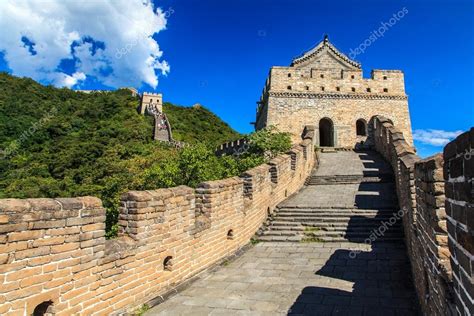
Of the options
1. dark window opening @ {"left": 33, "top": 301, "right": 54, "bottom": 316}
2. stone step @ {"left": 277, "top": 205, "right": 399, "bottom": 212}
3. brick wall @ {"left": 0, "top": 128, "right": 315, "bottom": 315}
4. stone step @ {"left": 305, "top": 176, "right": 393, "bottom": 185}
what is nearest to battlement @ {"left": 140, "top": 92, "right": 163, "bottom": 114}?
stone step @ {"left": 305, "top": 176, "right": 393, "bottom": 185}

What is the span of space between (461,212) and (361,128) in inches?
999

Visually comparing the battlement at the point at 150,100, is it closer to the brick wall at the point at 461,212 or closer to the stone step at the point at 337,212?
the stone step at the point at 337,212

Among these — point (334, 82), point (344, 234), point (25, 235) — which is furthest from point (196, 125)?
point (25, 235)

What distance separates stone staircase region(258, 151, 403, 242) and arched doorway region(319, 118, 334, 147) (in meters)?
10.4

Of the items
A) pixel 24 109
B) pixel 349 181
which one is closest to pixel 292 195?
pixel 349 181

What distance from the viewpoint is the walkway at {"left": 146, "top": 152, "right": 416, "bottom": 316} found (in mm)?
5234

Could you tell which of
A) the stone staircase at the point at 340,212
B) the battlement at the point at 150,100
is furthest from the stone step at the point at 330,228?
the battlement at the point at 150,100

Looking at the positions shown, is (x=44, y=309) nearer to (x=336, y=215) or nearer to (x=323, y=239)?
(x=323, y=239)

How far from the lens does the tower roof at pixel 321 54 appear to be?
33844 mm

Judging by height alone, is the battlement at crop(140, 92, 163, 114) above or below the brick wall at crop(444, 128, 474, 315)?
above

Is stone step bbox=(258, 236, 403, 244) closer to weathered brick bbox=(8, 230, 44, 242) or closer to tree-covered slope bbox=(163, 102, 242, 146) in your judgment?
weathered brick bbox=(8, 230, 44, 242)

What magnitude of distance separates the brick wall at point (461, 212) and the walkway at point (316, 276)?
319cm

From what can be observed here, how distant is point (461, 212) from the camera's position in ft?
6.52

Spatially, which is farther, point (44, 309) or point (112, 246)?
point (112, 246)
